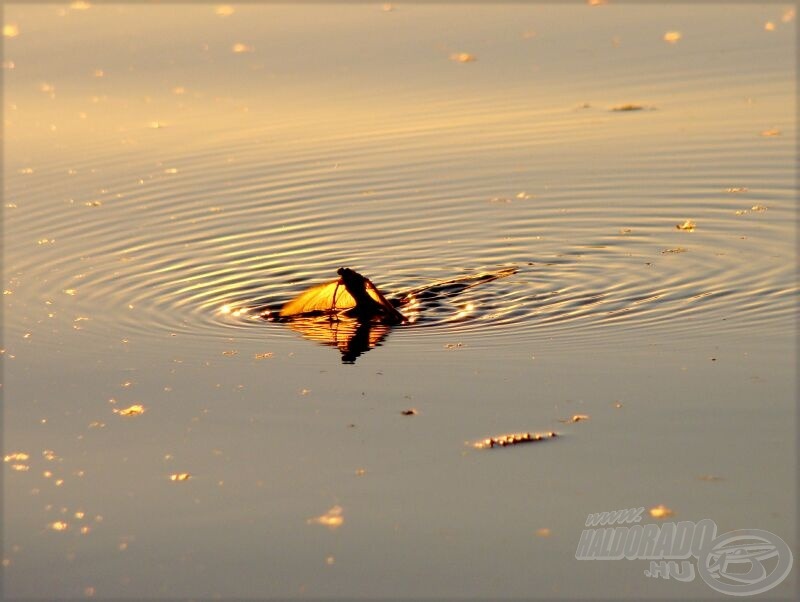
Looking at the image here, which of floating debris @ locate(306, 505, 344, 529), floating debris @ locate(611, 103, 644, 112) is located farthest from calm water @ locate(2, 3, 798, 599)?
floating debris @ locate(611, 103, 644, 112)

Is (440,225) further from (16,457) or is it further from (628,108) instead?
(16,457)

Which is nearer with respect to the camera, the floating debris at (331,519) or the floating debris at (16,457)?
the floating debris at (331,519)

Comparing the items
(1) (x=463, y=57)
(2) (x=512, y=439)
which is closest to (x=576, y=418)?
(2) (x=512, y=439)

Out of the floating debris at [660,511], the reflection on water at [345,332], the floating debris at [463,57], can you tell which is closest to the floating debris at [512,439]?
the floating debris at [660,511]

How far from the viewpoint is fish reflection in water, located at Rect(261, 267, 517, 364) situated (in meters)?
10.2

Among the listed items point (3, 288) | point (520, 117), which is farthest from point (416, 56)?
point (3, 288)

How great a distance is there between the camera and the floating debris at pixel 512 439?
7.91 m

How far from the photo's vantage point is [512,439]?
796 centimetres

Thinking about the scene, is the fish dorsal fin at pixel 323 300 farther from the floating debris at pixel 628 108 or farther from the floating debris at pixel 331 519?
the floating debris at pixel 628 108

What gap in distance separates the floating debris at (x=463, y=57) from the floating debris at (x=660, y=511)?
1241 centimetres

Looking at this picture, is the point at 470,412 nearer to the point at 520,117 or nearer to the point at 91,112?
the point at 520,117

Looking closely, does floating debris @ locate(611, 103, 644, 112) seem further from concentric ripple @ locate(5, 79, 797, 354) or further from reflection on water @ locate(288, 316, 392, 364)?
reflection on water @ locate(288, 316, 392, 364)

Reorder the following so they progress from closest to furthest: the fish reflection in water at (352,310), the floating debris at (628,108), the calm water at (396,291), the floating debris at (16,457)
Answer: the calm water at (396,291) → the floating debris at (16,457) → the fish reflection in water at (352,310) → the floating debris at (628,108)

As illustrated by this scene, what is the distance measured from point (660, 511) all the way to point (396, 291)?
A: 4.54 m
